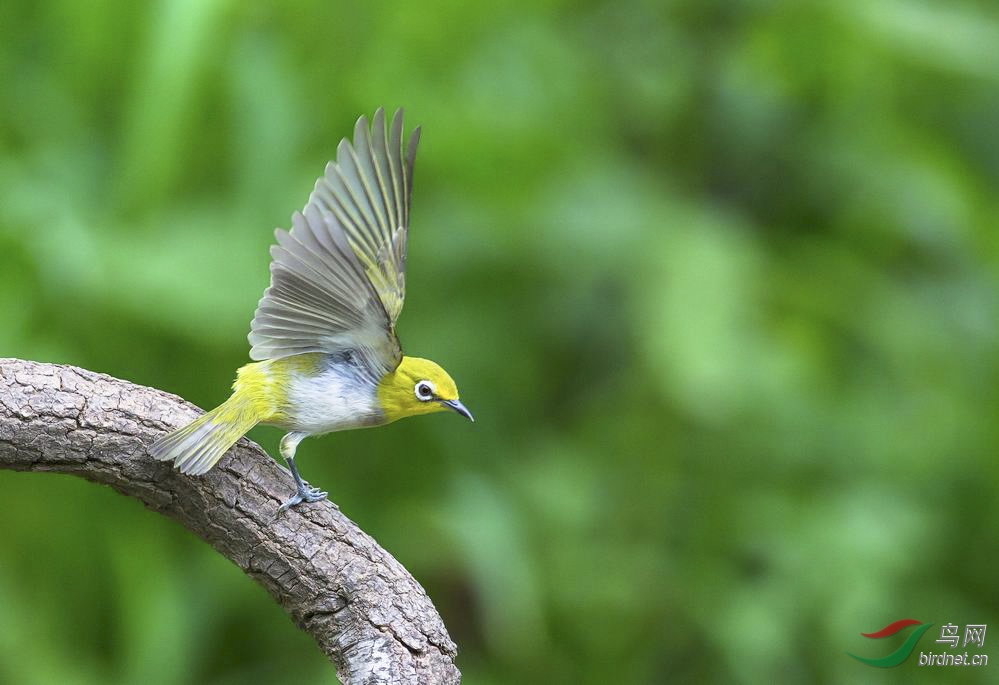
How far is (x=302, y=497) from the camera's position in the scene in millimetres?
2199

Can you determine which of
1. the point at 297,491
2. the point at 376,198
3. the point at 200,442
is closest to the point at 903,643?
the point at 297,491

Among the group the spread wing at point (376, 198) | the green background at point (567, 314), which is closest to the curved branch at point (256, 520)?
the spread wing at point (376, 198)

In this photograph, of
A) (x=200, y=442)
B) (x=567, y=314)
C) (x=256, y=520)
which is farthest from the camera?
(x=567, y=314)

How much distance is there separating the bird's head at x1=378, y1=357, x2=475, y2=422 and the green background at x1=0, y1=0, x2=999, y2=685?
5.52 feet

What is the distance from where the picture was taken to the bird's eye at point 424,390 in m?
2.24

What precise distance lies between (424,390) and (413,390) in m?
0.02

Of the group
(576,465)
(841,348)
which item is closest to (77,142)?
(576,465)

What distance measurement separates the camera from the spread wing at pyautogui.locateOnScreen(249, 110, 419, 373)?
2107 mm

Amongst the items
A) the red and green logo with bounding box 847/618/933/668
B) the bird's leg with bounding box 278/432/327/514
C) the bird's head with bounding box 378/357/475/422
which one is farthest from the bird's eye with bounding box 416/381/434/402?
the red and green logo with bounding box 847/618/933/668

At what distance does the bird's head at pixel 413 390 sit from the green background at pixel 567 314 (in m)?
1.68

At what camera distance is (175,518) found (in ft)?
7.30

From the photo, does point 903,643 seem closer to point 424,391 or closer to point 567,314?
point 567,314

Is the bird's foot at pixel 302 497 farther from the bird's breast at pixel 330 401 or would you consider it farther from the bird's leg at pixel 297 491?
the bird's breast at pixel 330 401

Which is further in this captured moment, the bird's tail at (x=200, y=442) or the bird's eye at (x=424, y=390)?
the bird's eye at (x=424, y=390)
